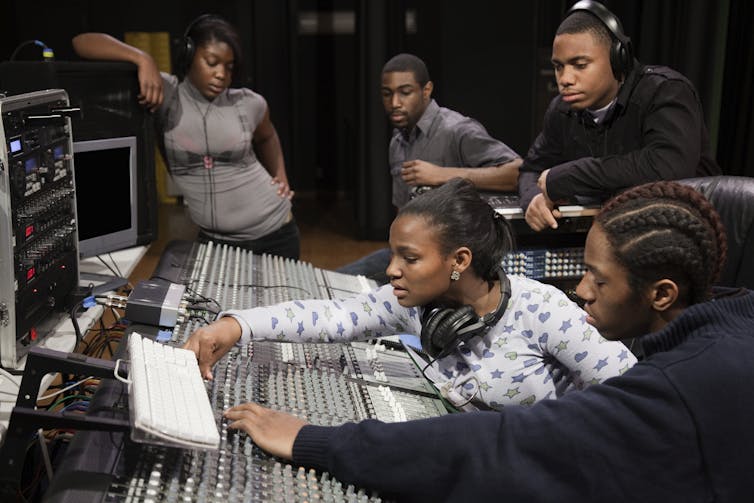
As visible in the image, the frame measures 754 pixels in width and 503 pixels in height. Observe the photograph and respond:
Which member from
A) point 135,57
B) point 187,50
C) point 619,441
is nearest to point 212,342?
point 619,441

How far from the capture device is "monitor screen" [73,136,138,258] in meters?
2.12

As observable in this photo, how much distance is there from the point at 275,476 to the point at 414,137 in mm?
2158

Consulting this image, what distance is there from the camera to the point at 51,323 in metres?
1.83

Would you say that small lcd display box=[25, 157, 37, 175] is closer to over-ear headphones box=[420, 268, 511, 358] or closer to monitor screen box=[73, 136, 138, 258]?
monitor screen box=[73, 136, 138, 258]

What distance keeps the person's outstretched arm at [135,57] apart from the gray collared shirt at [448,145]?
0.93 metres

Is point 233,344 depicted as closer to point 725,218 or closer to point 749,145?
point 725,218

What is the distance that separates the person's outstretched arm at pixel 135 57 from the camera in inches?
94.0

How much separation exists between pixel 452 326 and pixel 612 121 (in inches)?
43.8

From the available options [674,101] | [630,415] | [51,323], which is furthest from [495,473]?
[674,101]

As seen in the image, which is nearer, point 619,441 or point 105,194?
point 619,441

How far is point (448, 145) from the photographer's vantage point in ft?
9.80

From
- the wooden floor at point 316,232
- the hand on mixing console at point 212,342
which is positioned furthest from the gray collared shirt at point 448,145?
the wooden floor at point 316,232

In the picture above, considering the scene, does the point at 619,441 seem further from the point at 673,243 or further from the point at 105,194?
the point at 105,194

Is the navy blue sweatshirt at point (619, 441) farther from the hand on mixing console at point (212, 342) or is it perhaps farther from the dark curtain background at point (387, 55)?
the dark curtain background at point (387, 55)
